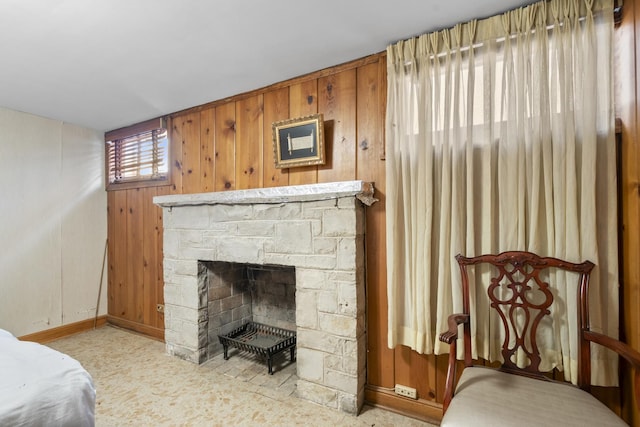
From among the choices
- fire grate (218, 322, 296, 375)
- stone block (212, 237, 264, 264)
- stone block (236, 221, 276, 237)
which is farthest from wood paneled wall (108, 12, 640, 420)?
fire grate (218, 322, 296, 375)

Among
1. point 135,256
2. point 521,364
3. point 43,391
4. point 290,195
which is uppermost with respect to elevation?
point 290,195

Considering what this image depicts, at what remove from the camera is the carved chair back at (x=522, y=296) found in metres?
1.25

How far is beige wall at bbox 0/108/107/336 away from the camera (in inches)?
108

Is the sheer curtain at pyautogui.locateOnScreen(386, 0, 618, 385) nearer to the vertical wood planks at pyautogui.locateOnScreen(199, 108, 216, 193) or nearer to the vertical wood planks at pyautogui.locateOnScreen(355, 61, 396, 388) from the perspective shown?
the vertical wood planks at pyautogui.locateOnScreen(355, 61, 396, 388)

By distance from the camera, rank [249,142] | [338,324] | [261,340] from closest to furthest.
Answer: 1. [338,324]
2. [249,142]
3. [261,340]

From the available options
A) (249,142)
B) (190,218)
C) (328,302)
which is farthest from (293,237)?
(190,218)

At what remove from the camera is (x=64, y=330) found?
10.00 ft

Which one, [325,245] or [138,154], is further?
[138,154]

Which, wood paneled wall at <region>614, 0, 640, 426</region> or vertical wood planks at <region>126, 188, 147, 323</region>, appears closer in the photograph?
wood paneled wall at <region>614, 0, 640, 426</region>

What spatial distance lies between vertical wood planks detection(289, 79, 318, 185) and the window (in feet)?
5.04

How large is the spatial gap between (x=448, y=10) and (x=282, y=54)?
0.98 meters

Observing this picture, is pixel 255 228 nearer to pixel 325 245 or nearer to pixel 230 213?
pixel 230 213

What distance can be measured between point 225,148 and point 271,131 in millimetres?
521

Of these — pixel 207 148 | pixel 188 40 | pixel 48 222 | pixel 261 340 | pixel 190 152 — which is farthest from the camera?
pixel 48 222
